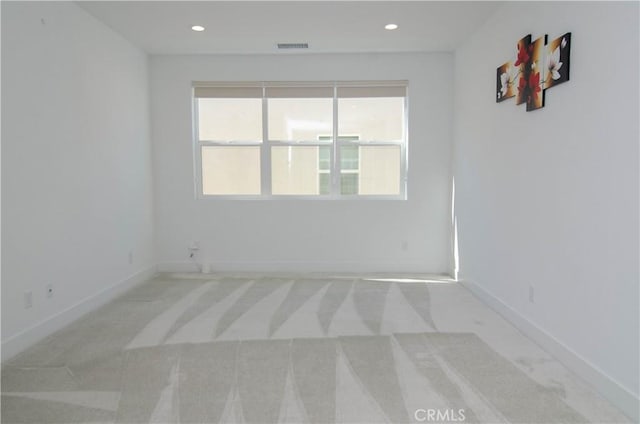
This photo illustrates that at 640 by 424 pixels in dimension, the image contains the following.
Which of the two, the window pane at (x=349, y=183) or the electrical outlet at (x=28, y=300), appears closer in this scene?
the electrical outlet at (x=28, y=300)

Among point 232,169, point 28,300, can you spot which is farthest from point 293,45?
point 28,300

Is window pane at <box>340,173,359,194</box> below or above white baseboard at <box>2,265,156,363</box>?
above

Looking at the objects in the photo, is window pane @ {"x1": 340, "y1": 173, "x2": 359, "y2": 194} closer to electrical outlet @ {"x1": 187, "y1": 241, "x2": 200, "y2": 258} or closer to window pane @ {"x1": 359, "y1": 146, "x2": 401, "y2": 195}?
window pane @ {"x1": 359, "y1": 146, "x2": 401, "y2": 195}

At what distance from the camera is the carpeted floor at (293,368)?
1.97 m

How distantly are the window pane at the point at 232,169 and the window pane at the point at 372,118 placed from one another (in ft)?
3.86

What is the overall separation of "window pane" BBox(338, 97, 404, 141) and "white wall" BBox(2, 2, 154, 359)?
8.06 ft

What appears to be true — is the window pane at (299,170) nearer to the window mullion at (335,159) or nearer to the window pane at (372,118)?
the window mullion at (335,159)

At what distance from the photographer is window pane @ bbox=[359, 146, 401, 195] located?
494 cm

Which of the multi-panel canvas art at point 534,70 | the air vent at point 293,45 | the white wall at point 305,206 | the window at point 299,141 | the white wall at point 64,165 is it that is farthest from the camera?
the window at point 299,141

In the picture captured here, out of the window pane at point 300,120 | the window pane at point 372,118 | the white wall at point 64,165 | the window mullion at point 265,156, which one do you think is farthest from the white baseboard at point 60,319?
the window pane at point 372,118

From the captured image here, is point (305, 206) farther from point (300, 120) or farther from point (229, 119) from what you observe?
point (229, 119)

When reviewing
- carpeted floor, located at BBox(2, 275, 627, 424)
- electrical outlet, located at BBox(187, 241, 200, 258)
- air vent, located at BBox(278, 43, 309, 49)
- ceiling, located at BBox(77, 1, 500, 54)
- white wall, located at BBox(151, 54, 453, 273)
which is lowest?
carpeted floor, located at BBox(2, 275, 627, 424)

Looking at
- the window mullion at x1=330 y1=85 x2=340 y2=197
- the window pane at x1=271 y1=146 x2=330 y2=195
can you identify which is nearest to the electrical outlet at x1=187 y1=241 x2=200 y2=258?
the window pane at x1=271 y1=146 x2=330 y2=195

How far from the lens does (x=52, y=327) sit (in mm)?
2973
